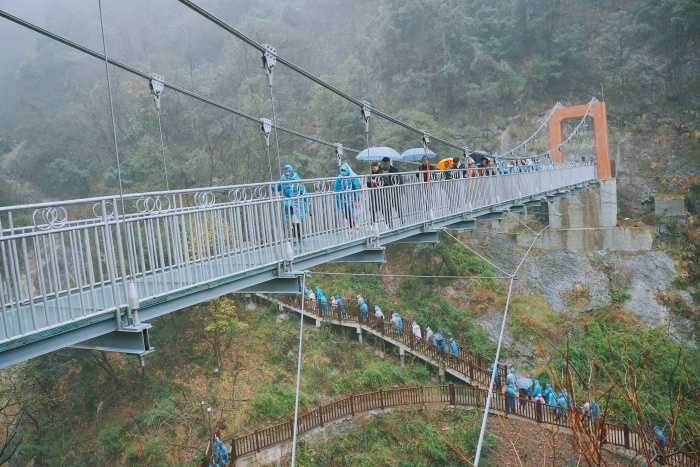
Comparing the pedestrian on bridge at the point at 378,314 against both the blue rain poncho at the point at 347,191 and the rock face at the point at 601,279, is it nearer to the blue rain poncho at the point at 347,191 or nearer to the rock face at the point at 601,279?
the rock face at the point at 601,279

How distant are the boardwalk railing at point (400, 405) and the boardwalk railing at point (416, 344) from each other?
30.1 inches

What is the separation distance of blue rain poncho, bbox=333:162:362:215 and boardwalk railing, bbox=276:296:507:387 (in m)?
7.33

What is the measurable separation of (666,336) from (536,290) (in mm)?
3535

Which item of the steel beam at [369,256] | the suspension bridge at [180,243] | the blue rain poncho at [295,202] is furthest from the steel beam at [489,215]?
the blue rain poncho at [295,202]

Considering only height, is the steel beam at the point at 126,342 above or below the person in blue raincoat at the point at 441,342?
above

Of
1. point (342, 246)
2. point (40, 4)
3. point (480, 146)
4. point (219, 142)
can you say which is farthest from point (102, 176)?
point (40, 4)

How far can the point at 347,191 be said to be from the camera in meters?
5.63

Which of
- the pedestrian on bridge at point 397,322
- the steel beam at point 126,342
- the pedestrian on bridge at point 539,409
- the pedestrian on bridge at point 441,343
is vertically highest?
the steel beam at point 126,342

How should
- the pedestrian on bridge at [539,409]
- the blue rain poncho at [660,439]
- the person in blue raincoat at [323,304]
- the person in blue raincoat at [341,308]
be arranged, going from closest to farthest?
the blue rain poncho at [660,439], the pedestrian on bridge at [539,409], the person in blue raincoat at [341,308], the person in blue raincoat at [323,304]

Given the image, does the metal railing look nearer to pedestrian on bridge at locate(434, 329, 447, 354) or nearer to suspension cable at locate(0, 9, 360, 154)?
suspension cable at locate(0, 9, 360, 154)

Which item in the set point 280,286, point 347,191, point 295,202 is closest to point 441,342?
point 347,191

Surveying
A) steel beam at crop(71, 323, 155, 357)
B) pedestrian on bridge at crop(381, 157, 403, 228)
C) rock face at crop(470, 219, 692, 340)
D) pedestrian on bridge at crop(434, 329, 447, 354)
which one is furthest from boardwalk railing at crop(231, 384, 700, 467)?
steel beam at crop(71, 323, 155, 357)

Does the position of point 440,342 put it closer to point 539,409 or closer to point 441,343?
point 441,343

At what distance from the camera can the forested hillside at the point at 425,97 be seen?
66.9 ft
